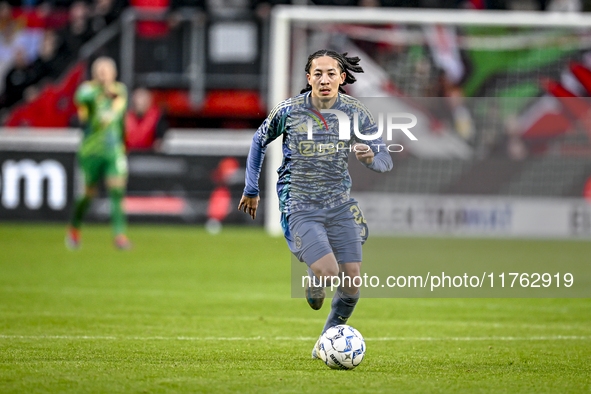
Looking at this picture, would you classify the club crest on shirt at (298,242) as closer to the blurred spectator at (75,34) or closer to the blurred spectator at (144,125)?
the blurred spectator at (144,125)

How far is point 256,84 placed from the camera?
19.2 meters

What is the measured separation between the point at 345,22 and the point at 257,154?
935cm

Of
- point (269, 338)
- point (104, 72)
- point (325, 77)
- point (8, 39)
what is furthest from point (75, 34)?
point (325, 77)

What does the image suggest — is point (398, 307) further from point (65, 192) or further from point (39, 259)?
point (65, 192)

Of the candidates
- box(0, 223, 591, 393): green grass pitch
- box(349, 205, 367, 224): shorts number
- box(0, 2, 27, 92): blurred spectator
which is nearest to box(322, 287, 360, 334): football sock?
box(0, 223, 591, 393): green grass pitch

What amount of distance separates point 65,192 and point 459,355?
→ 11108 millimetres

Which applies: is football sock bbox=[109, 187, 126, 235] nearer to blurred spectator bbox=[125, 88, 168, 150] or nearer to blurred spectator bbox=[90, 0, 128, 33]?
blurred spectator bbox=[125, 88, 168, 150]

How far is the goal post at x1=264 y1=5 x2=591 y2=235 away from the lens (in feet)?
45.1

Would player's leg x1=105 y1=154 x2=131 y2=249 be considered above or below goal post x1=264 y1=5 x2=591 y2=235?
below

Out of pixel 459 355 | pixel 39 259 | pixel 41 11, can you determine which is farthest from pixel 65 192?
pixel 459 355

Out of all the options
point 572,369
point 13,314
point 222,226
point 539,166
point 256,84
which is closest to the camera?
point 572,369

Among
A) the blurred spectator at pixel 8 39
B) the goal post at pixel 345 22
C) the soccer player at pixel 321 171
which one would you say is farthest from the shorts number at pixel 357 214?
the blurred spectator at pixel 8 39

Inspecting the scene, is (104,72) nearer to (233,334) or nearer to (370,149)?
(233,334)

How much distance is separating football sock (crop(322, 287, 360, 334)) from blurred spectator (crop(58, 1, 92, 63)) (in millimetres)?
15238
